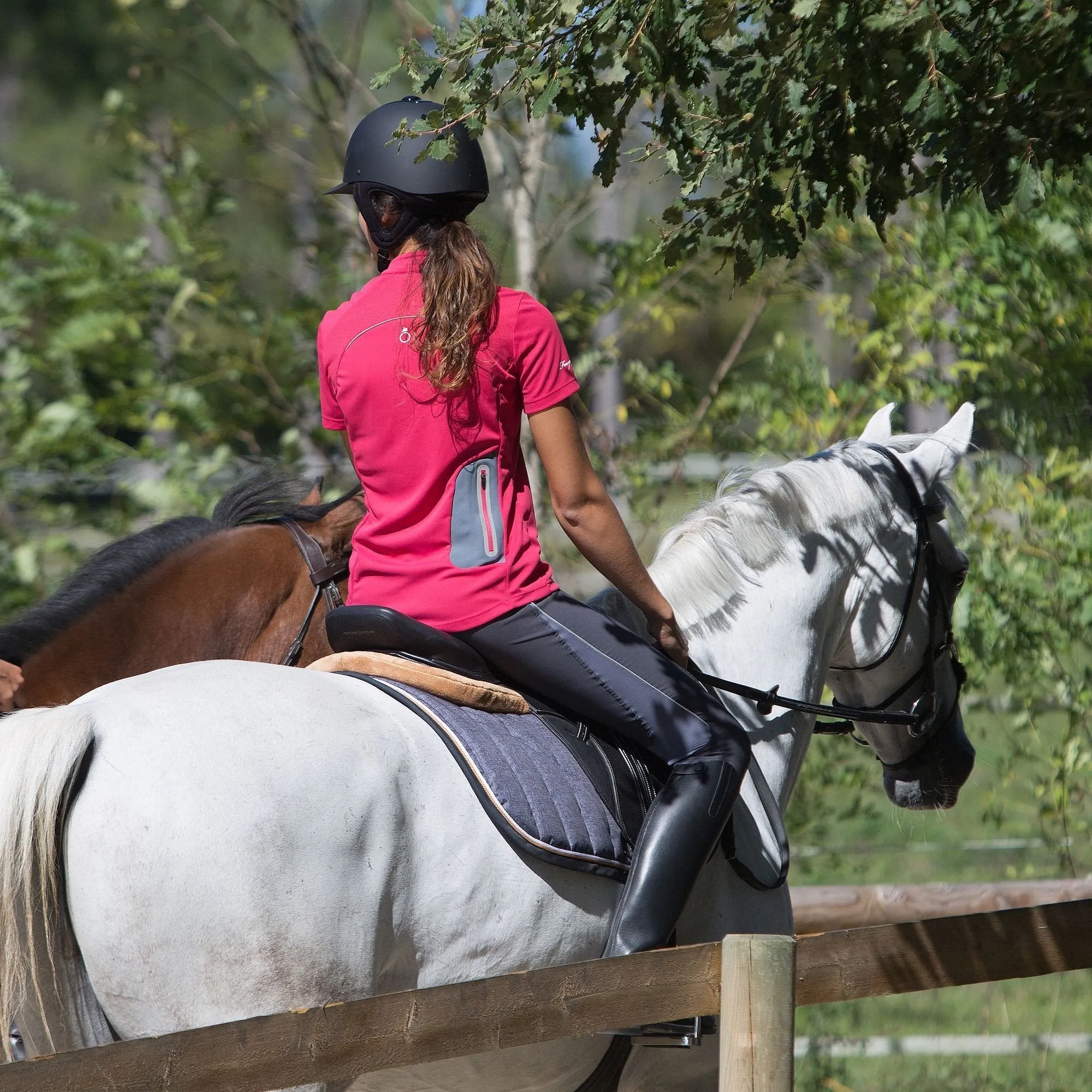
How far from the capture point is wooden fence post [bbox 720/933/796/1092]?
2127 mm

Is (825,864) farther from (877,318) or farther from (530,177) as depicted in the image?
(530,177)

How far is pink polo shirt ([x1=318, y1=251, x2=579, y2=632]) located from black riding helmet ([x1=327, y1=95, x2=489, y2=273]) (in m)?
0.11

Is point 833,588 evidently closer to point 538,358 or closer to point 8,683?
point 538,358

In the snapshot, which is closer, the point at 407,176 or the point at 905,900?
the point at 407,176

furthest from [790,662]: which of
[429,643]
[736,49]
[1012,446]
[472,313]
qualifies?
[1012,446]

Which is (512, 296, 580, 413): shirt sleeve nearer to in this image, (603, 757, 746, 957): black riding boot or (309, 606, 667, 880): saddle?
(309, 606, 667, 880): saddle

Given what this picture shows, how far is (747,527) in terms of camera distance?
2.94 metres

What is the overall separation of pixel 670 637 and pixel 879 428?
108 cm

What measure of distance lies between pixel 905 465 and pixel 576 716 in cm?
118

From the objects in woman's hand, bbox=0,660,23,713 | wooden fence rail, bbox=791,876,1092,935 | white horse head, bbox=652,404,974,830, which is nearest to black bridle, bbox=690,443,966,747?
white horse head, bbox=652,404,974,830

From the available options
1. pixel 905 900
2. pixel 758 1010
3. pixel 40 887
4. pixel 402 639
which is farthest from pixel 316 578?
pixel 905 900

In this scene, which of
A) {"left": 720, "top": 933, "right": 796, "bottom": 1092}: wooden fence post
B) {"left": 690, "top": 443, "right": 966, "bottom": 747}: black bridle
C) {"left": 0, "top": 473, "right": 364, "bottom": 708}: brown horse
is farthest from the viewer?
{"left": 0, "top": 473, "right": 364, "bottom": 708}: brown horse

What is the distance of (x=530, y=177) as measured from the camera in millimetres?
5773

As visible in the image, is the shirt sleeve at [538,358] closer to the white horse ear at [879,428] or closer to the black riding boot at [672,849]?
the black riding boot at [672,849]
